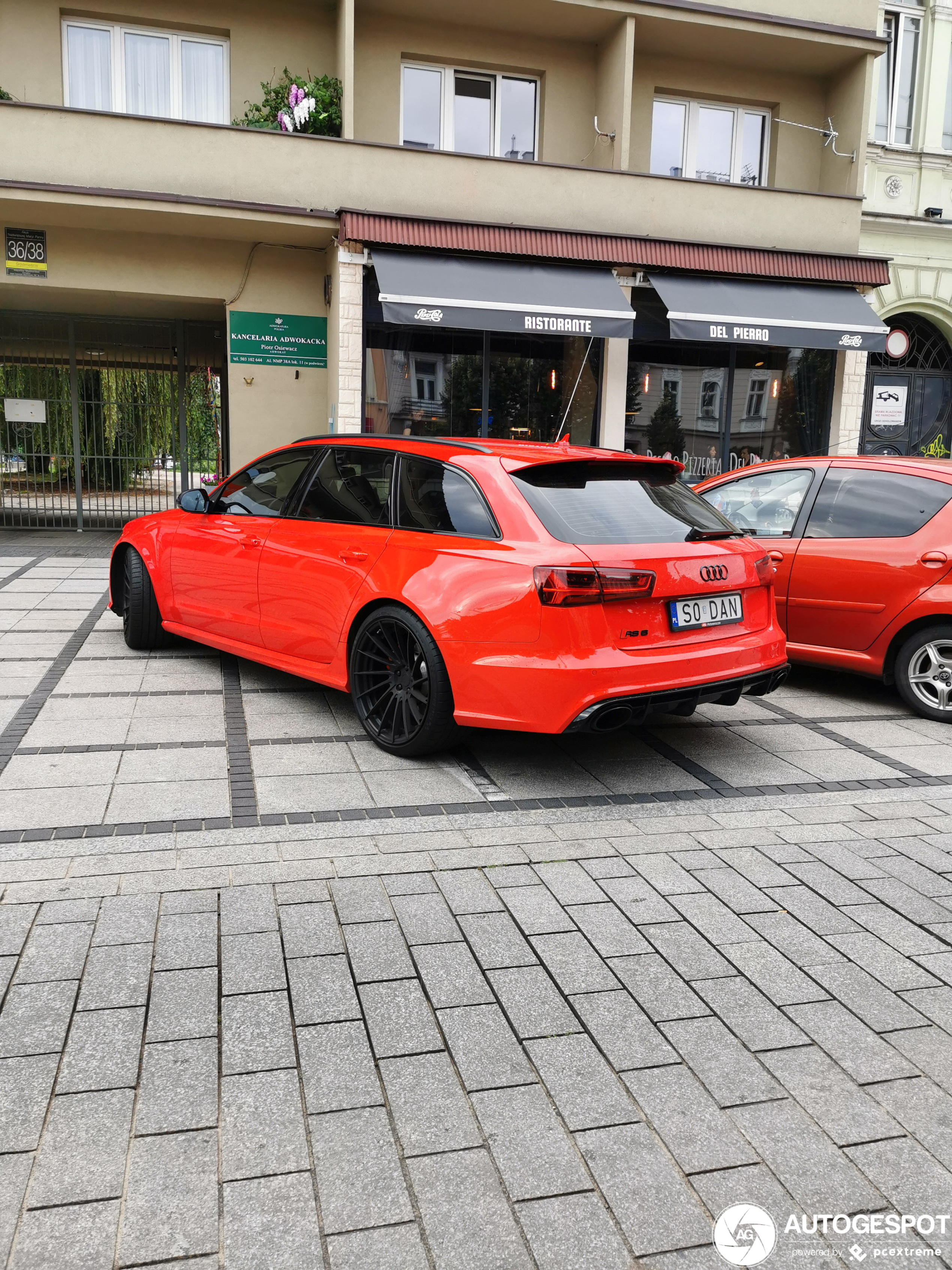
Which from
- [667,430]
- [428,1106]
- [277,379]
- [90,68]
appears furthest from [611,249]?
[428,1106]

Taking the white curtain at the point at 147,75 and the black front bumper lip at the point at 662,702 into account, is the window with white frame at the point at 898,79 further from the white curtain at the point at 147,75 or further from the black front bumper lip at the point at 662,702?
the black front bumper lip at the point at 662,702

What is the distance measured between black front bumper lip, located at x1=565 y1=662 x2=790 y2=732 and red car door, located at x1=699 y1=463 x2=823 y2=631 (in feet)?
6.38

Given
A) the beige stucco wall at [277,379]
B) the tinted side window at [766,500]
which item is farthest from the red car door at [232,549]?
the beige stucco wall at [277,379]

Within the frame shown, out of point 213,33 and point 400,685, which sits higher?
point 213,33

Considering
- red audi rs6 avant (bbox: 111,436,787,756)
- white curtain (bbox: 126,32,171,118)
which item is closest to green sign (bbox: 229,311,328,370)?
white curtain (bbox: 126,32,171,118)

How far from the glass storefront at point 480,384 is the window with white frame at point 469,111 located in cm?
279

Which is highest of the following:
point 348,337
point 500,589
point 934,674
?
point 348,337

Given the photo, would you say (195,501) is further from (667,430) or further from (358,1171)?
(667,430)

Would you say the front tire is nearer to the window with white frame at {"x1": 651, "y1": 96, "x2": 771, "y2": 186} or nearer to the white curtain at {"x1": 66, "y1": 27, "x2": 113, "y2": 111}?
the window with white frame at {"x1": 651, "y1": 96, "x2": 771, "y2": 186}

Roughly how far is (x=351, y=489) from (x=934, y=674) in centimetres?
367

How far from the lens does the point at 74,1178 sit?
221 cm

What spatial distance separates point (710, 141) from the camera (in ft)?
53.1

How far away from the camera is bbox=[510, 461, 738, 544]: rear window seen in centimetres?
472

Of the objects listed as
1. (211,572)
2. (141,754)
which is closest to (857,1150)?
(141,754)
